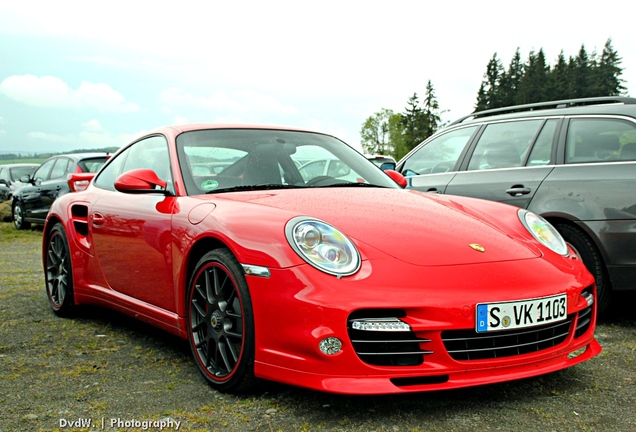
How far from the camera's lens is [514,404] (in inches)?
124

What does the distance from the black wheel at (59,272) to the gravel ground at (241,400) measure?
0.81 meters

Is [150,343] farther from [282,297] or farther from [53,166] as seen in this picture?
[53,166]

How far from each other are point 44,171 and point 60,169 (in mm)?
1270

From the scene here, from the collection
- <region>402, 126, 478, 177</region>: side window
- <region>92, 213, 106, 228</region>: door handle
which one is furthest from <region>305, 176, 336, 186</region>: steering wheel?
<region>402, 126, 478, 177</region>: side window

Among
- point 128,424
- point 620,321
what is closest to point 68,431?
point 128,424

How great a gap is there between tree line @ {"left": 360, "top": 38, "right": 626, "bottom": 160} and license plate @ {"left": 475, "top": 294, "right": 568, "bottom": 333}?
103 m

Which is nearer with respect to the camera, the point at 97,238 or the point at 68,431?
the point at 68,431

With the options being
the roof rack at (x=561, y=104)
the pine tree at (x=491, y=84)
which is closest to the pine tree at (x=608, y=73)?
the pine tree at (x=491, y=84)

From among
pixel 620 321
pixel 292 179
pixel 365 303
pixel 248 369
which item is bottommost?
pixel 620 321

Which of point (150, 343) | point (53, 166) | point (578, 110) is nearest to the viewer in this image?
point (150, 343)

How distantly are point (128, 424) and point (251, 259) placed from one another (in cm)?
84

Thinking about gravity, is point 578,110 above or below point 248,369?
above

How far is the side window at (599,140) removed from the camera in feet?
16.3

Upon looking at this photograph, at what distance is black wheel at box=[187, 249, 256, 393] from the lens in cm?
319
